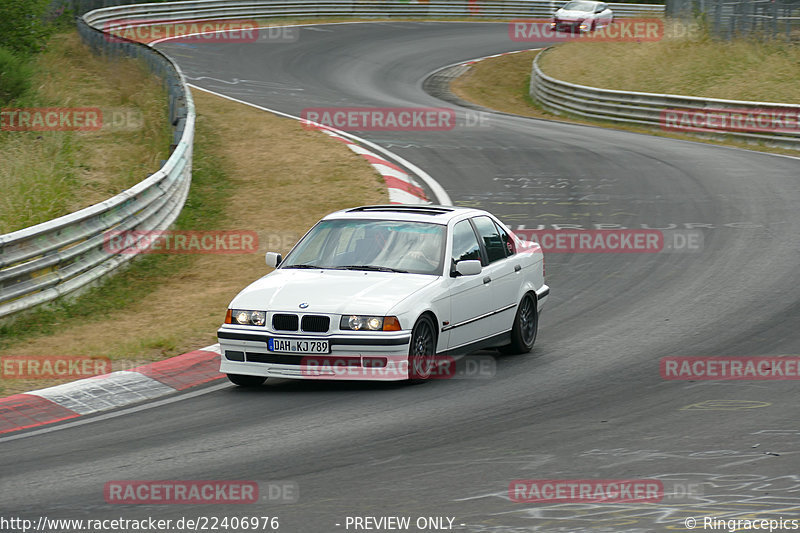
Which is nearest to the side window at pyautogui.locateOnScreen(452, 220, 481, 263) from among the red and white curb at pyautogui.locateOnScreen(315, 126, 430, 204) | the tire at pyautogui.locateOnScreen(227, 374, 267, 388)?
the tire at pyautogui.locateOnScreen(227, 374, 267, 388)

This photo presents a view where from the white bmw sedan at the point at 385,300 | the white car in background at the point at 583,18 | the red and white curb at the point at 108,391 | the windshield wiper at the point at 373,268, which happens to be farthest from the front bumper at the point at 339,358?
the white car in background at the point at 583,18

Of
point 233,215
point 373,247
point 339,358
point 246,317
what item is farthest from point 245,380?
point 233,215

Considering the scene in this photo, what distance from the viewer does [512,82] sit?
39.4 metres

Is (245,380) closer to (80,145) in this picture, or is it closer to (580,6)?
(80,145)

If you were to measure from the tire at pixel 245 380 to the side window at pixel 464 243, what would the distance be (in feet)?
6.71

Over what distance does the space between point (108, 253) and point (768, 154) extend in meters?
15.3

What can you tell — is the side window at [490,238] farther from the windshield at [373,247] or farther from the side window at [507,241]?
the windshield at [373,247]

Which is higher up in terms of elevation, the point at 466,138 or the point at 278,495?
the point at 278,495

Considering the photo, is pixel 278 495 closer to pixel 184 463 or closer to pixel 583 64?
pixel 184 463

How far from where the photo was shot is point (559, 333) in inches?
451

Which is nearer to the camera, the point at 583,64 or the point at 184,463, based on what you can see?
the point at 184,463

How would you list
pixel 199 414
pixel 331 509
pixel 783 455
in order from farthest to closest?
pixel 199 414, pixel 783 455, pixel 331 509

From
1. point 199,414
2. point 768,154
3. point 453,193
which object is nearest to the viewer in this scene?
point 199,414

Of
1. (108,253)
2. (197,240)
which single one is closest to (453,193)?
(197,240)
